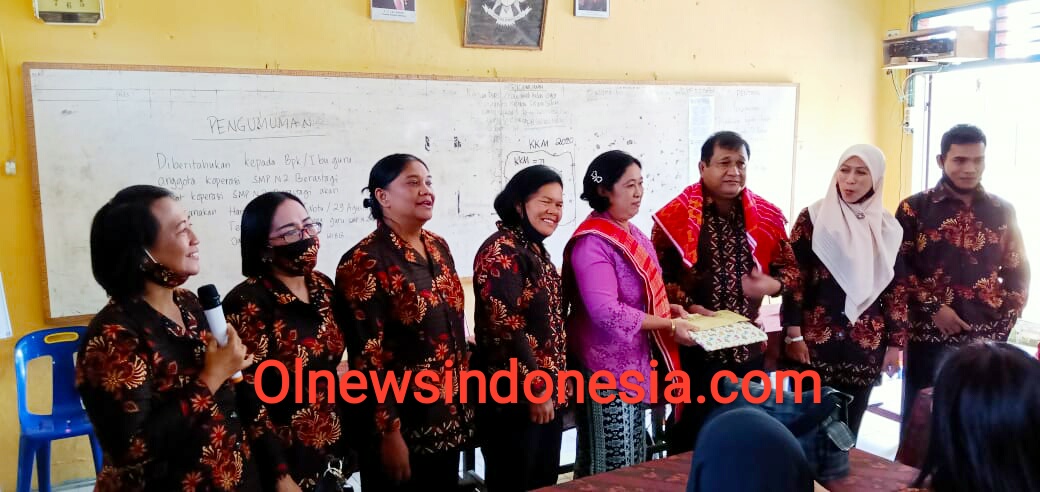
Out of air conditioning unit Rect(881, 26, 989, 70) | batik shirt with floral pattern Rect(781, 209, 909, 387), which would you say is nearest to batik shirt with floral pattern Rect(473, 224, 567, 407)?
batik shirt with floral pattern Rect(781, 209, 909, 387)

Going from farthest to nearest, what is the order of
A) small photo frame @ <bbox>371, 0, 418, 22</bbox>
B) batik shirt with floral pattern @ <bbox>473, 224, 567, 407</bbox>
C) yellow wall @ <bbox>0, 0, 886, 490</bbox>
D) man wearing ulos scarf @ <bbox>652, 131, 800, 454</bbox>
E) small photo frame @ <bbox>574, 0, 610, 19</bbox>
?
small photo frame @ <bbox>574, 0, 610, 19</bbox>
small photo frame @ <bbox>371, 0, 418, 22</bbox>
yellow wall @ <bbox>0, 0, 886, 490</bbox>
man wearing ulos scarf @ <bbox>652, 131, 800, 454</bbox>
batik shirt with floral pattern @ <bbox>473, 224, 567, 407</bbox>

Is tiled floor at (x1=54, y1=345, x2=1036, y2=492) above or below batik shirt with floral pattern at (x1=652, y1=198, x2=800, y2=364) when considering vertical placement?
below

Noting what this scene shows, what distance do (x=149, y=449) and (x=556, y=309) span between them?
49.1 inches

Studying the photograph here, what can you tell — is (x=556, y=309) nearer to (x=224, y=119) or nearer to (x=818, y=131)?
(x=224, y=119)

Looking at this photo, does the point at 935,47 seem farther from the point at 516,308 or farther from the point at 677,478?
the point at 677,478

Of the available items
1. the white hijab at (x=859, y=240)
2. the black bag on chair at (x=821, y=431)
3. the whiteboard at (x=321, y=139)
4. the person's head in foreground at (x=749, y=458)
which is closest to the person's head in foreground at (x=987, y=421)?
the person's head in foreground at (x=749, y=458)

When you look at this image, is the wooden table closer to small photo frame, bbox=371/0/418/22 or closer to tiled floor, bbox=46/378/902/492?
tiled floor, bbox=46/378/902/492

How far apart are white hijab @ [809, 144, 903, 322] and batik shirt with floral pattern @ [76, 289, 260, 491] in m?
2.12

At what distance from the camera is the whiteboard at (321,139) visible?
3260 mm

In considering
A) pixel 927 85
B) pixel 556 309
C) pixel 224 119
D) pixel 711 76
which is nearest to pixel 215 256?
pixel 224 119

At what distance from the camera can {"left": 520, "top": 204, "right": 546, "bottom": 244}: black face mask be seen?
7.73ft

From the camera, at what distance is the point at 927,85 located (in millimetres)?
5090

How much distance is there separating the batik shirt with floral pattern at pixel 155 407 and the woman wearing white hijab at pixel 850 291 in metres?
2.03

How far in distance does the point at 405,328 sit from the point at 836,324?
5.40 ft
